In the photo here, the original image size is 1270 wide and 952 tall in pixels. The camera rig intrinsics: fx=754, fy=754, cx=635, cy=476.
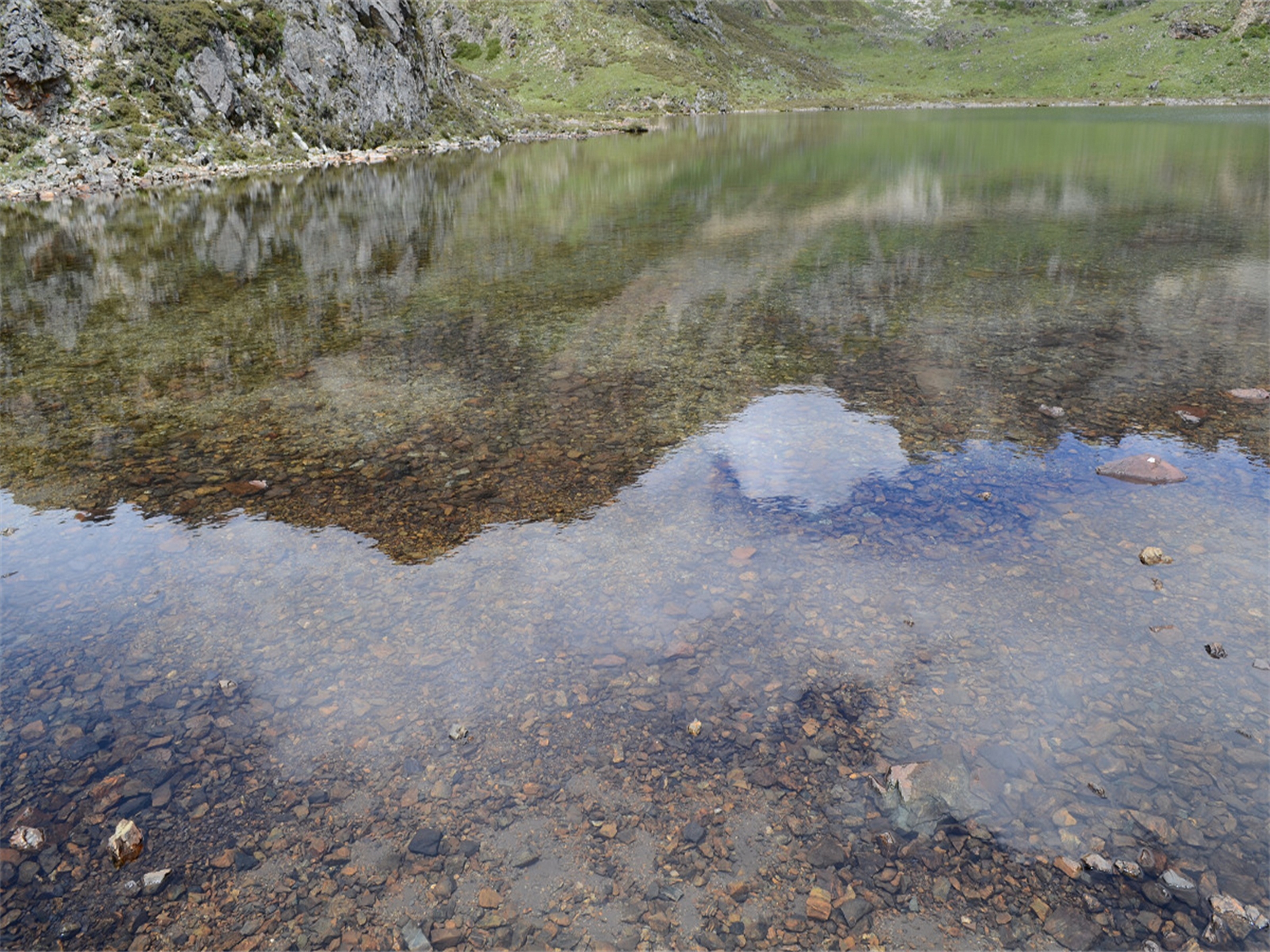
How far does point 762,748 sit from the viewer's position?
6957 millimetres

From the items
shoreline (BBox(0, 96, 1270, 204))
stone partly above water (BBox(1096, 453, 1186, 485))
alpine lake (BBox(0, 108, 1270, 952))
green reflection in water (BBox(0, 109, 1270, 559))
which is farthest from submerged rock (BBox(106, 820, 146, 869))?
shoreline (BBox(0, 96, 1270, 204))

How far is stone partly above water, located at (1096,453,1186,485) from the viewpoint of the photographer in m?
11.5

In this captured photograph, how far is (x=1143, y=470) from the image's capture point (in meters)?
11.6

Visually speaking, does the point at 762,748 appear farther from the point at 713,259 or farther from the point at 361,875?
the point at 713,259

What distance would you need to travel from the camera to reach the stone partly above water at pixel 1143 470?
11500 millimetres

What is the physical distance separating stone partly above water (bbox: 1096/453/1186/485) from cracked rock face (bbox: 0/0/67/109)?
81.4m

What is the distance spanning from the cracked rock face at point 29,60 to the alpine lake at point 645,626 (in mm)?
57736

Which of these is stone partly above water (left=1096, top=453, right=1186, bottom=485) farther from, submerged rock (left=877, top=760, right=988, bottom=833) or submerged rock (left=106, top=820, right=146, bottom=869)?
submerged rock (left=106, top=820, right=146, bottom=869)

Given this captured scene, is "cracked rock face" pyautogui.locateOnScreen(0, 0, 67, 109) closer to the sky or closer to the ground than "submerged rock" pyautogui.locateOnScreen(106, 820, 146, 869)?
closer to the sky

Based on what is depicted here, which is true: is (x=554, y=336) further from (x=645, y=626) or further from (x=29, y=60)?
(x=29, y=60)

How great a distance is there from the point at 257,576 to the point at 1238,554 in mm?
12632

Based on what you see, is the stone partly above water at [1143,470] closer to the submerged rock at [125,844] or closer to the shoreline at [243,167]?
the submerged rock at [125,844]

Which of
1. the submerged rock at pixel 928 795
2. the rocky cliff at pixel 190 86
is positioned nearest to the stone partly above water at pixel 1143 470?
the submerged rock at pixel 928 795

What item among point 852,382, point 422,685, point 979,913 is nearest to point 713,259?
point 852,382
